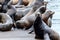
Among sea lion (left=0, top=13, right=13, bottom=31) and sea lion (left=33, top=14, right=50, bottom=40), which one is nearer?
sea lion (left=33, top=14, right=50, bottom=40)

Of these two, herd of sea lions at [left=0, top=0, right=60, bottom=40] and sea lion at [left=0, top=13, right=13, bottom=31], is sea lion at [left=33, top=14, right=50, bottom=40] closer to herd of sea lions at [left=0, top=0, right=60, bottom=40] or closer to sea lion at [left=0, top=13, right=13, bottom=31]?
herd of sea lions at [left=0, top=0, right=60, bottom=40]

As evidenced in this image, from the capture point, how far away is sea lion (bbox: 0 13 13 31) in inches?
43.2

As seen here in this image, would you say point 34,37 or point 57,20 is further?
point 57,20

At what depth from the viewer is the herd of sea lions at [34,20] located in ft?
2.79

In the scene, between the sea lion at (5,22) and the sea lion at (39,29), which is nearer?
the sea lion at (39,29)

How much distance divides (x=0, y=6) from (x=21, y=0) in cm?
52

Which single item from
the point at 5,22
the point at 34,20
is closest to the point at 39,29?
the point at 34,20

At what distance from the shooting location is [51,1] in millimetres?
1858

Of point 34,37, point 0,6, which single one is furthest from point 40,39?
point 0,6

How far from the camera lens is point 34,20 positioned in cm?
102

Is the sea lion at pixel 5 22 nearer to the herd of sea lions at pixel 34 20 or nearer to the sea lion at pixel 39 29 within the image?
the herd of sea lions at pixel 34 20

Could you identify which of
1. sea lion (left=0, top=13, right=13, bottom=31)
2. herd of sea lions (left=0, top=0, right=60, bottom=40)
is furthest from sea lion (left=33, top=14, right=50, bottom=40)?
sea lion (left=0, top=13, right=13, bottom=31)

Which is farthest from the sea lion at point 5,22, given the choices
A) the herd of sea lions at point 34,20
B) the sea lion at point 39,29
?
the sea lion at point 39,29

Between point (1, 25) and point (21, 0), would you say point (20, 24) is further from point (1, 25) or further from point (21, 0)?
point (21, 0)
